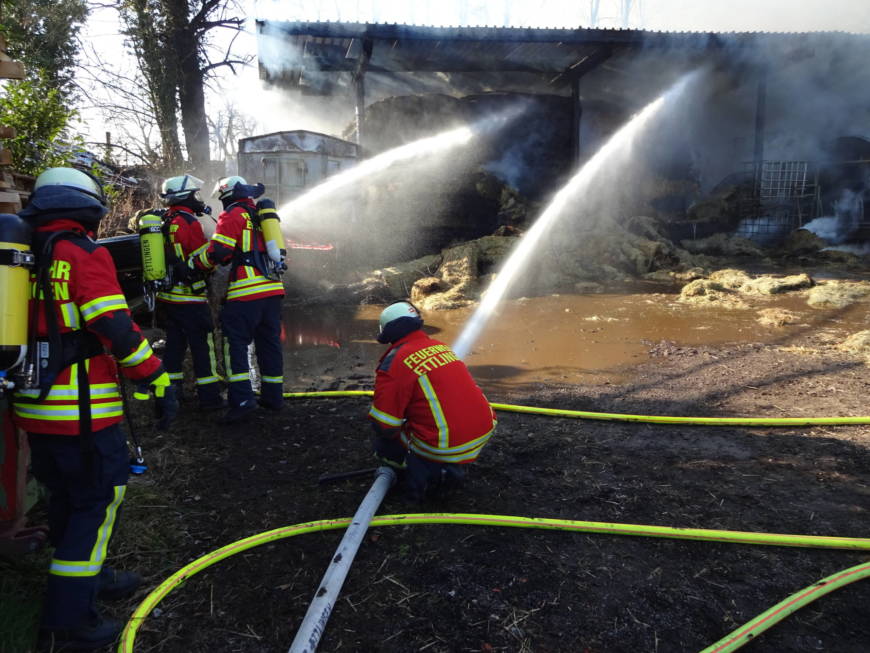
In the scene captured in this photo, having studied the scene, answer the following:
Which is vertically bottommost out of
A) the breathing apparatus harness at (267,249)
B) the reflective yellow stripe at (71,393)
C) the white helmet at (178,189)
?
the reflective yellow stripe at (71,393)

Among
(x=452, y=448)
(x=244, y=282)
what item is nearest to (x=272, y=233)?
(x=244, y=282)

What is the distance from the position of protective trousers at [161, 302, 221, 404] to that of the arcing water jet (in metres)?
3.18

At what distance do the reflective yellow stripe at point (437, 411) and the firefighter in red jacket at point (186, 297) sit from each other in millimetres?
2534

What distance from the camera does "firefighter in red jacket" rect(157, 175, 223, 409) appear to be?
4461mm

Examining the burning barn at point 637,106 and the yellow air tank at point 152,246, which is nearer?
the yellow air tank at point 152,246

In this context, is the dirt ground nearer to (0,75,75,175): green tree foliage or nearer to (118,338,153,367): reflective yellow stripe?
(118,338,153,367): reflective yellow stripe

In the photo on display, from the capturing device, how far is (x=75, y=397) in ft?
6.92

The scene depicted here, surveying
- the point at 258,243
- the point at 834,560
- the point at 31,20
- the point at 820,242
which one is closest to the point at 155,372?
the point at 258,243

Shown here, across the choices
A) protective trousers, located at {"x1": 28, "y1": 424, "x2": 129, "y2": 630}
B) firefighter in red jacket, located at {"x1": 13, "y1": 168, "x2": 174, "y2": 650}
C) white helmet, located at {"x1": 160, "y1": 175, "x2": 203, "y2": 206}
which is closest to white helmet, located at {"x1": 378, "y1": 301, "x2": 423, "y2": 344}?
firefighter in red jacket, located at {"x1": 13, "y1": 168, "x2": 174, "y2": 650}

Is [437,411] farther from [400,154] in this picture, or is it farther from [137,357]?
[400,154]

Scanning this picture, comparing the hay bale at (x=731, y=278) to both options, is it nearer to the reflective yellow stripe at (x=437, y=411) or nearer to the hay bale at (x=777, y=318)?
the hay bale at (x=777, y=318)

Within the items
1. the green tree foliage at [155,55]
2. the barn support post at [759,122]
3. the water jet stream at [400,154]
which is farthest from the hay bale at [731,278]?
the green tree foliage at [155,55]

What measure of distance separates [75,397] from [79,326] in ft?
0.91

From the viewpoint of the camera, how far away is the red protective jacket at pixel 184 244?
14.6ft
